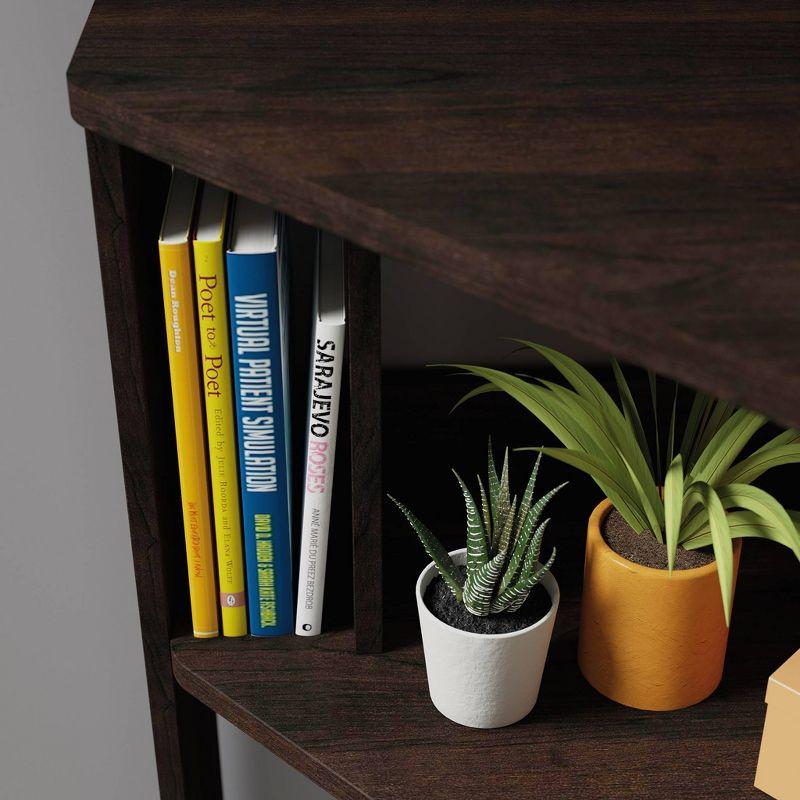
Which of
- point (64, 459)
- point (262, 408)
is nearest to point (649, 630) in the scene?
point (262, 408)

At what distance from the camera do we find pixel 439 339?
902mm

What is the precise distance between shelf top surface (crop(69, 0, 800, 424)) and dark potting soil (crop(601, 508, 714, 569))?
26 centimetres

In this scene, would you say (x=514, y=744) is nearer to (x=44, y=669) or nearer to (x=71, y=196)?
(x=71, y=196)

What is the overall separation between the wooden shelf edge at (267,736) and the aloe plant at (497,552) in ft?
0.42

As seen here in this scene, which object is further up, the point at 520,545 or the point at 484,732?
the point at 520,545

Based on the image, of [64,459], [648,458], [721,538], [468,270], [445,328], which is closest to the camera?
[468,270]

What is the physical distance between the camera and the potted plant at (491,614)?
0.63 m

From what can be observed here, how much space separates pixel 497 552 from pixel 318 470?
12 cm

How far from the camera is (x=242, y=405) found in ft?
2.09

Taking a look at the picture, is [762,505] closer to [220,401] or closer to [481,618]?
[481,618]

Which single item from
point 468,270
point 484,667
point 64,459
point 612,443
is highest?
point 468,270

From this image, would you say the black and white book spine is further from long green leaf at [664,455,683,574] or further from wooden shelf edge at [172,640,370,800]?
long green leaf at [664,455,683,574]

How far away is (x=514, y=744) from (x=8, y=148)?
2.01ft

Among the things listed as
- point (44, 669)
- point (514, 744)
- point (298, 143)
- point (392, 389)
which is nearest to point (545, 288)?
point (298, 143)
